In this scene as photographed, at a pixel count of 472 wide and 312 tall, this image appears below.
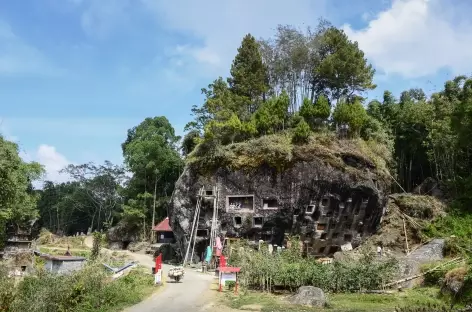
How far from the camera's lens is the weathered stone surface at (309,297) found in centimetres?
1326

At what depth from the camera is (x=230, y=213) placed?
25156 millimetres

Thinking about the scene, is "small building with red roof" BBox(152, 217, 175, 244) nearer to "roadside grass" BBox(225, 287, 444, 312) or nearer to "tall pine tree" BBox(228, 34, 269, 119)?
"tall pine tree" BBox(228, 34, 269, 119)

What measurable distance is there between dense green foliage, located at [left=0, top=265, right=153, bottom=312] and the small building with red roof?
2121 centimetres

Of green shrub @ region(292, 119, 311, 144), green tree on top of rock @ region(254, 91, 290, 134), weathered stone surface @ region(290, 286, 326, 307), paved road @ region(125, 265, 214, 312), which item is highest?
green tree on top of rock @ region(254, 91, 290, 134)

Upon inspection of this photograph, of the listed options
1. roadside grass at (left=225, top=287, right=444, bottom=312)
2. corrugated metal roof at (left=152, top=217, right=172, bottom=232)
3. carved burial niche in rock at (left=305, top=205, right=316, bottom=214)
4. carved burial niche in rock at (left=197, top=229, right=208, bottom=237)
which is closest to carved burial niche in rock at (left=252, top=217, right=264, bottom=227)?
carved burial niche in rock at (left=305, top=205, right=316, bottom=214)

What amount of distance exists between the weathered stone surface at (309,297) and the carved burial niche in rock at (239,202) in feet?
37.5

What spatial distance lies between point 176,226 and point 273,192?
6921 millimetres

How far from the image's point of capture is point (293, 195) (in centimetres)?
2458

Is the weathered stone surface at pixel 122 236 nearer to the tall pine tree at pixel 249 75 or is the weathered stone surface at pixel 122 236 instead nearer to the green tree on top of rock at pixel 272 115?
the tall pine tree at pixel 249 75

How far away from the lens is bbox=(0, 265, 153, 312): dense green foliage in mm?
11891

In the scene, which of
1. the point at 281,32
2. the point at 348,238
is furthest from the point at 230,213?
the point at 281,32

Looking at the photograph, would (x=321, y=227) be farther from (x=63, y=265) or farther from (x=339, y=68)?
(x=63, y=265)

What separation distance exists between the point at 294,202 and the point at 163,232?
16.4 meters

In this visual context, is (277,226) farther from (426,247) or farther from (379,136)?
(379,136)
